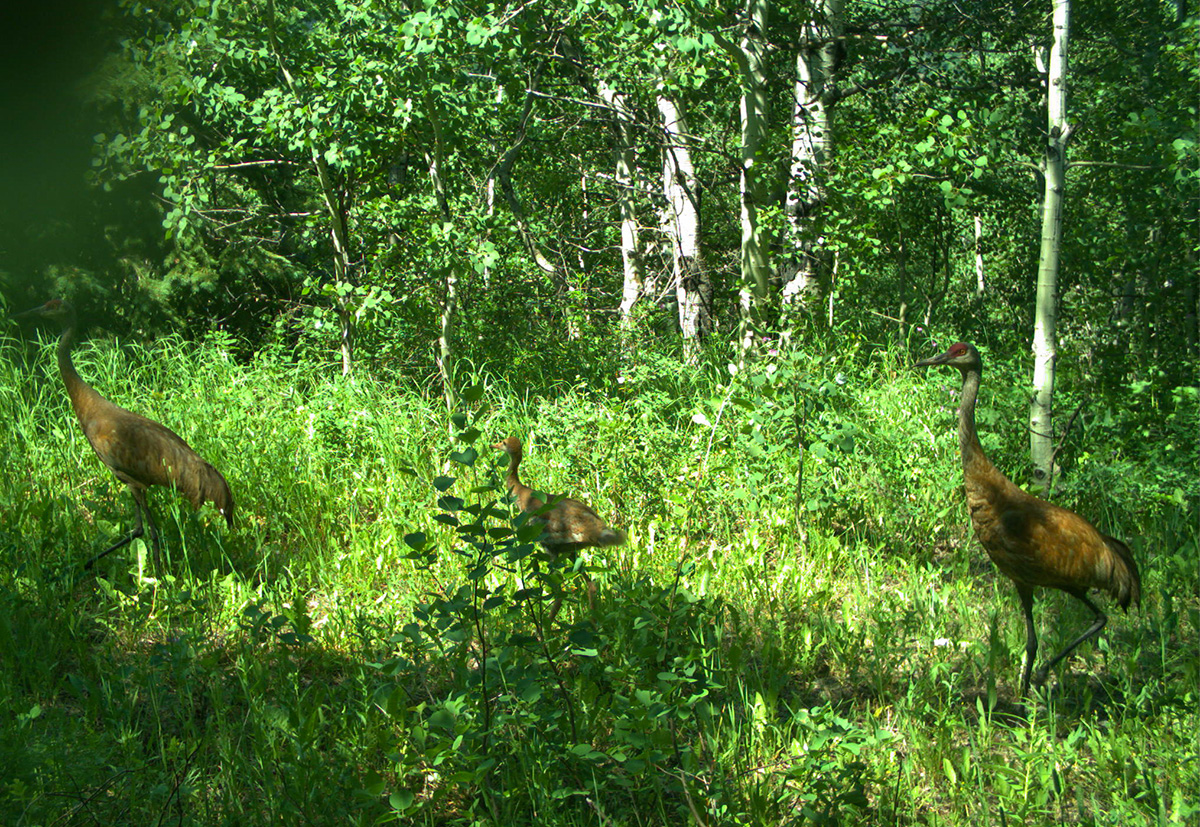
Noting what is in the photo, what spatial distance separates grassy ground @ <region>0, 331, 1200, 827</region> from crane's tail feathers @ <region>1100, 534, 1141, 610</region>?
240 millimetres

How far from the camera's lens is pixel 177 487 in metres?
5.29

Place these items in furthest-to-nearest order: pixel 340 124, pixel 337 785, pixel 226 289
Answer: pixel 226 289, pixel 340 124, pixel 337 785

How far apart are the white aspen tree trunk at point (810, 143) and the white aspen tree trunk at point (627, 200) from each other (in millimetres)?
1949

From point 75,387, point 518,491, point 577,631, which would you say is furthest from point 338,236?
point 577,631

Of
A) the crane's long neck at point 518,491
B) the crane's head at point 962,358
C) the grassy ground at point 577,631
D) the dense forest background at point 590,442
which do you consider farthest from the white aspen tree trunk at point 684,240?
the crane's head at point 962,358

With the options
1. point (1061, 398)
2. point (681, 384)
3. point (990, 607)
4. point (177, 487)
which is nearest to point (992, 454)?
point (1061, 398)

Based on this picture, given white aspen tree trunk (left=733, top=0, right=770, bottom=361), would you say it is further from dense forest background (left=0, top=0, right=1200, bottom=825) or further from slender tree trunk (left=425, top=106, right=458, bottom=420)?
slender tree trunk (left=425, top=106, right=458, bottom=420)

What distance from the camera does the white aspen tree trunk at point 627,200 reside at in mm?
9859

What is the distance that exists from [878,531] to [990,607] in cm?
99

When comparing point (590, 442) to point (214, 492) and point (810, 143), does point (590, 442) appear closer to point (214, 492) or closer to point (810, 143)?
point (214, 492)

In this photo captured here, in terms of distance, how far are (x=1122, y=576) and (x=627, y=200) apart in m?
7.80

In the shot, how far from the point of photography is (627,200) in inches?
426

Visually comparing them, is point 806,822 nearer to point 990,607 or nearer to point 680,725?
point 680,725

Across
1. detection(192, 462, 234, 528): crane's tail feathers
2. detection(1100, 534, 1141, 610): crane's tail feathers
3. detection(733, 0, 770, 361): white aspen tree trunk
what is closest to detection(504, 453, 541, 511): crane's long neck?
detection(192, 462, 234, 528): crane's tail feathers
